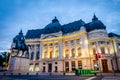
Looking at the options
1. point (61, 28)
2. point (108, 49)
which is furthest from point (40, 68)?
point (108, 49)

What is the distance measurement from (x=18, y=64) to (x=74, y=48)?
27.4 meters

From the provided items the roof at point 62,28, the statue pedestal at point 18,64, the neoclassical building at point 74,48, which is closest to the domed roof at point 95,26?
the neoclassical building at point 74,48

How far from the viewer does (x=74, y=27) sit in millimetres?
50438

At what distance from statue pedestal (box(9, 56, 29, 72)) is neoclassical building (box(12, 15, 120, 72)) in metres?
22.7

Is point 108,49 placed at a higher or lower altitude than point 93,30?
lower

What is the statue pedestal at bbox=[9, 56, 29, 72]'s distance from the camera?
73.4 ft

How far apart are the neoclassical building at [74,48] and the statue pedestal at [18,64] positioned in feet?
74.4

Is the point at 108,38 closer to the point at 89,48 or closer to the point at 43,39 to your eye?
the point at 89,48

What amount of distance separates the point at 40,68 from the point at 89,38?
2326 centimetres

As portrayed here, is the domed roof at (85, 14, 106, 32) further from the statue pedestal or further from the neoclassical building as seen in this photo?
the statue pedestal

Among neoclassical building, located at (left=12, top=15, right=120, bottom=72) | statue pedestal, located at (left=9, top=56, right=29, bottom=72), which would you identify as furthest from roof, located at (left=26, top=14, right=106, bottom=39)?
statue pedestal, located at (left=9, top=56, right=29, bottom=72)

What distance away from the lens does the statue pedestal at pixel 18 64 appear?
22.4 meters

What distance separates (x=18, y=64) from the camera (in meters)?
23.3

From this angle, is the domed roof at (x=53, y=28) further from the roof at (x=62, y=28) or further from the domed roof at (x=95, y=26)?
the domed roof at (x=95, y=26)
